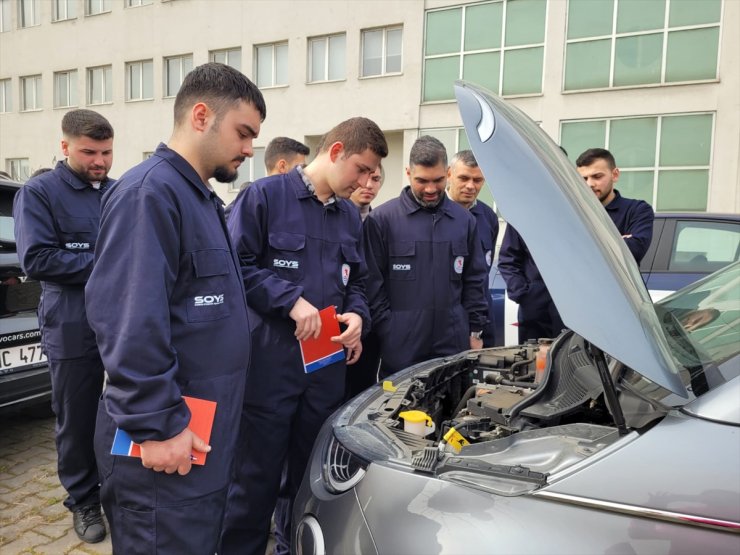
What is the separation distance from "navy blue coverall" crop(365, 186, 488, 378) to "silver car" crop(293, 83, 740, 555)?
1.19m

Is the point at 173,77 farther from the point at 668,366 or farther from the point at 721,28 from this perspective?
the point at 668,366

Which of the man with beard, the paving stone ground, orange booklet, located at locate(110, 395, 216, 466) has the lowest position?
the paving stone ground

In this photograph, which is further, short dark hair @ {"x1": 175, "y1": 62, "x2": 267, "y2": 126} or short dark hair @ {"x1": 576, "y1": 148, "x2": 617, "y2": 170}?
short dark hair @ {"x1": 576, "y1": 148, "x2": 617, "y2": 170}

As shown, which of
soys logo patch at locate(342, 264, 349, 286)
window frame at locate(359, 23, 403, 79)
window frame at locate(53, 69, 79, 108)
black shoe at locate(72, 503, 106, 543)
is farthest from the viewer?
window frame at locate(53, 69, 79, 108)

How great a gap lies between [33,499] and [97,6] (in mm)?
23263

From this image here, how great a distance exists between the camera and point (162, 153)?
160 cm

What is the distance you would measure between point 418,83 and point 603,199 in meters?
12.7

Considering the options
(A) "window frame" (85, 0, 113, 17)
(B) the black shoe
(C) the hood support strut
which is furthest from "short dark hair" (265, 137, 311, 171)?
(A) "window frame" (85, 0, 113, 17)

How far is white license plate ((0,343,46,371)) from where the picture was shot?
3.07 meters

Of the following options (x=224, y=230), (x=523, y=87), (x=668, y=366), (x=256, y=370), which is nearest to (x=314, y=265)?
(x=256, y=370)

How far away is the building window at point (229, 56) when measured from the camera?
18281 millimetres

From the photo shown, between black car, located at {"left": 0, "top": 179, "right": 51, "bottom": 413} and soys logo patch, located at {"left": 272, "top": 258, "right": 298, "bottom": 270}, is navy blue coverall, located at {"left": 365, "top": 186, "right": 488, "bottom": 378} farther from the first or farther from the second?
black car, located at {"left": 0, "top": 179, "right": 51, "bottom": 413}

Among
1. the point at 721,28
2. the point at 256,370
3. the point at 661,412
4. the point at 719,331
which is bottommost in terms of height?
the point at 256,370

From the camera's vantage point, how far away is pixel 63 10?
2206cm
